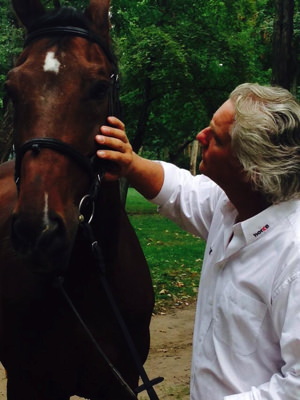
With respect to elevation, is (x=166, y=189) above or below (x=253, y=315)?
above

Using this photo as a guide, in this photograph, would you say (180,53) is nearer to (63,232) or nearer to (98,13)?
(98,13)

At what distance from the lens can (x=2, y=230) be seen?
11.2 feet

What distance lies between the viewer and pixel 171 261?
9.73 metres

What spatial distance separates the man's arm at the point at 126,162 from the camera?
2.31m

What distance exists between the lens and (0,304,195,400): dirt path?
4641 mm

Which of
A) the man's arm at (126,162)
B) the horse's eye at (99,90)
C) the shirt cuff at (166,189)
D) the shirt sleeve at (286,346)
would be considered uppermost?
the horse's eye at (99,90)

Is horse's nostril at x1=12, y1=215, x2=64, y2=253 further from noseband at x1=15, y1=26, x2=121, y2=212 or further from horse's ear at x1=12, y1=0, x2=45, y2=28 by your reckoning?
horse's ear at x1=12, y1=0, x2=45, y2=28

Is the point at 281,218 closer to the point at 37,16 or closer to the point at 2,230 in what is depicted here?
the point at 37,16

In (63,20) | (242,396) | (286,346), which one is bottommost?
(242,396)

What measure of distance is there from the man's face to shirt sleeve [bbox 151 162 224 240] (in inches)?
16.4

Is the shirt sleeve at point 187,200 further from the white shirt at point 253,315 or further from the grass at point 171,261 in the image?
the grass at point 171,261

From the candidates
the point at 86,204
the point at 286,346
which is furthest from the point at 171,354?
the point at 286,346

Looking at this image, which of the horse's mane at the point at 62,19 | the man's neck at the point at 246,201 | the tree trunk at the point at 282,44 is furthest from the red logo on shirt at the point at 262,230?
the tree trunk at the point at 282,44

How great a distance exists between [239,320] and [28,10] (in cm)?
173
